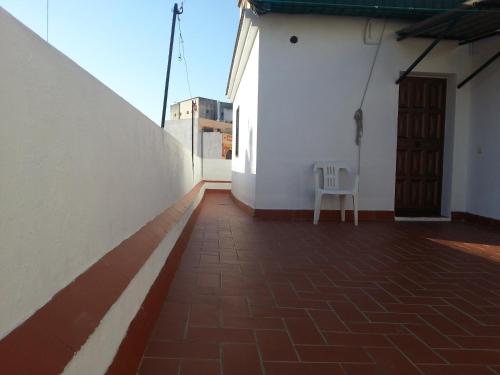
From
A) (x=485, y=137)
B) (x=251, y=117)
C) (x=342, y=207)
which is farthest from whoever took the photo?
(x=251, y=117)

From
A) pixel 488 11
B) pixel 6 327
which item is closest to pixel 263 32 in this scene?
pixel 488 11

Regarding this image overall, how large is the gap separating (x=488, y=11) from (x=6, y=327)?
5790 mm

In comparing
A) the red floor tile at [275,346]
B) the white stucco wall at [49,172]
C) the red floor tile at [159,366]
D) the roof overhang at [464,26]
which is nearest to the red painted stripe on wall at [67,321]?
the white stucco wall at [49,172]

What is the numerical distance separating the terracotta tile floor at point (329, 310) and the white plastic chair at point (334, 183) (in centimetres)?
129

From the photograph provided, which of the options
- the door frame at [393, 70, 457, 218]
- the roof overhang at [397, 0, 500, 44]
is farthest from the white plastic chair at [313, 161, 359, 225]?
the roof overhang at [397, 0, 500, 44]

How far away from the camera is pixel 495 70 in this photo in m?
6.11

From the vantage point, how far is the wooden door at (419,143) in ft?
21.8

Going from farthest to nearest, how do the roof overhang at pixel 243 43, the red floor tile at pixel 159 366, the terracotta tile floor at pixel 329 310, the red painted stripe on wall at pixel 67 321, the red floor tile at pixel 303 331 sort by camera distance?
the roof overhang at pixel 243 43
the red floor tile at pixel 303 331
the terracotta tile floor at pixel 329 310
the red floor tile at pixel 159 366
the red painted stripe on wall at pixel 67 321

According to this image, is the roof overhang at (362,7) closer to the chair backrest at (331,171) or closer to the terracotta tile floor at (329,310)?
the chair backrest at (331,171)

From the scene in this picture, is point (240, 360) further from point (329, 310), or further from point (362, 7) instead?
point (362, 7)

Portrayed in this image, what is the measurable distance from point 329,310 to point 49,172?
6.43 ft

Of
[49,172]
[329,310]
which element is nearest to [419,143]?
[329,310]

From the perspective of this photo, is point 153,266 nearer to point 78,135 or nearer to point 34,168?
point 78,135

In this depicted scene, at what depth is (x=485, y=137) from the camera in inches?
244
